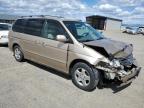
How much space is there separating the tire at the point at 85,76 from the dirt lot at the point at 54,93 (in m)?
0.16

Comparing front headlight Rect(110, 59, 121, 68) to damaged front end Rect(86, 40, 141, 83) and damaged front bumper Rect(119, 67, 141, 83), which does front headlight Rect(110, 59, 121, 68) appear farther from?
damaged front bumper Rect(119, 67, 141, 83)

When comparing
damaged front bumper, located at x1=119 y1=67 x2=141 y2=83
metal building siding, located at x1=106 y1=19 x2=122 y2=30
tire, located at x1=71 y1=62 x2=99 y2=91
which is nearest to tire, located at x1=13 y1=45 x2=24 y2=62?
tire, located at x1=71 y1=62 x2=99 y2=91

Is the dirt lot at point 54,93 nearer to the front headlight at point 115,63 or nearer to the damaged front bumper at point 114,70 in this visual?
the damaged front bumper at point 114,70

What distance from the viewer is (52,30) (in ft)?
20.6

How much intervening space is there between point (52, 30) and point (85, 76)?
75.3 inches

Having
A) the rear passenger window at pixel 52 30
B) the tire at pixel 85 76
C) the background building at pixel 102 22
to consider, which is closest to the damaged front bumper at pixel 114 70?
the tire at pixel 85 76

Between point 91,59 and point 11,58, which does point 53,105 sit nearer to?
point 91,59

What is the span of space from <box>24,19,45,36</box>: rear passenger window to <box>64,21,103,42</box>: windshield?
1.06 metres

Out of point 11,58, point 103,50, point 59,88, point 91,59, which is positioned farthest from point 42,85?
point 11,58

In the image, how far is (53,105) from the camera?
4.46m

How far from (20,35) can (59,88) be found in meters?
3.12

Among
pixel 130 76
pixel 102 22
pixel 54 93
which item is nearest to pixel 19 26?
pixel 54 93

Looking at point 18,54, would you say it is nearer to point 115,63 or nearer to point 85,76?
point 85,76

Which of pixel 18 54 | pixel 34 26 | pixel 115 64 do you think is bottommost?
pixel 18 54
